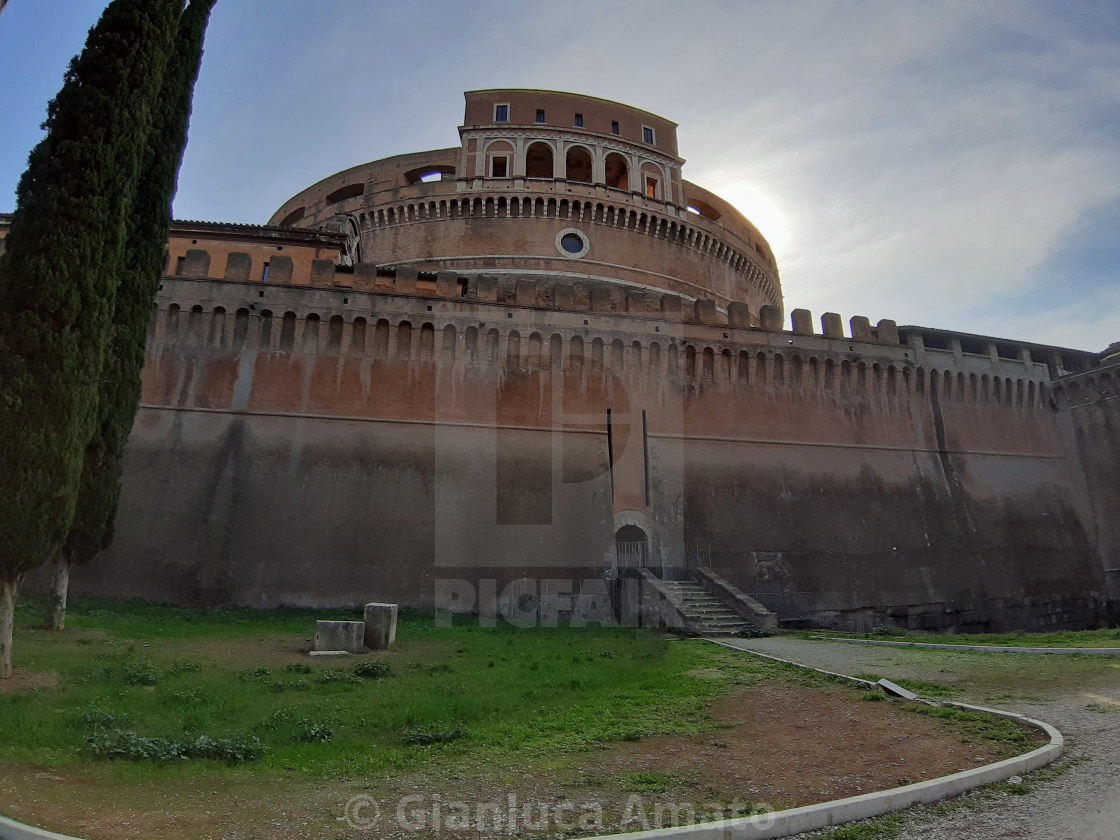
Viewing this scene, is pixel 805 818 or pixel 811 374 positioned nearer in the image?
pixel 805 818

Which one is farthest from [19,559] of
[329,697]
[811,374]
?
[811,374]

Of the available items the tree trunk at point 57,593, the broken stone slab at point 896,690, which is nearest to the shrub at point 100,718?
the tree trunk at point 57,593

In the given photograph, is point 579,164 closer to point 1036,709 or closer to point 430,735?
point 1036,709

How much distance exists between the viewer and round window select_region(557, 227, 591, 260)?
1037 inches

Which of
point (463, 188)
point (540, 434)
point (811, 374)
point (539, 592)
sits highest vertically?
point (463, 188)

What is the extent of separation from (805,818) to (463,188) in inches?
1018

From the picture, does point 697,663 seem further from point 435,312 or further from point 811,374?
point 811,374

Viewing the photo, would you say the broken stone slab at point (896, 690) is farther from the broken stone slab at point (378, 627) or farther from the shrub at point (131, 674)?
the shrub at point (131, 674)

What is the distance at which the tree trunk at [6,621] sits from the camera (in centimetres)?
721

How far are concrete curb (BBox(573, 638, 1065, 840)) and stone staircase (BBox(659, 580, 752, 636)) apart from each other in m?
8.58

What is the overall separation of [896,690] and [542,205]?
2277 centimetres

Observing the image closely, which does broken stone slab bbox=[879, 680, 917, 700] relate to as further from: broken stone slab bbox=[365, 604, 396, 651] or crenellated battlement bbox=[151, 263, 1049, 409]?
crenellated battlement bbox=[151, 263, 1049, 409]

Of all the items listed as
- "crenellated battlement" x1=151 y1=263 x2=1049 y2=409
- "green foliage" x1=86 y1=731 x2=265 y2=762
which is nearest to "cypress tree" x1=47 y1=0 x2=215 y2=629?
"green foliage" x1=86 y1=731 x2=265 y2=762

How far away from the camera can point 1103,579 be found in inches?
868
